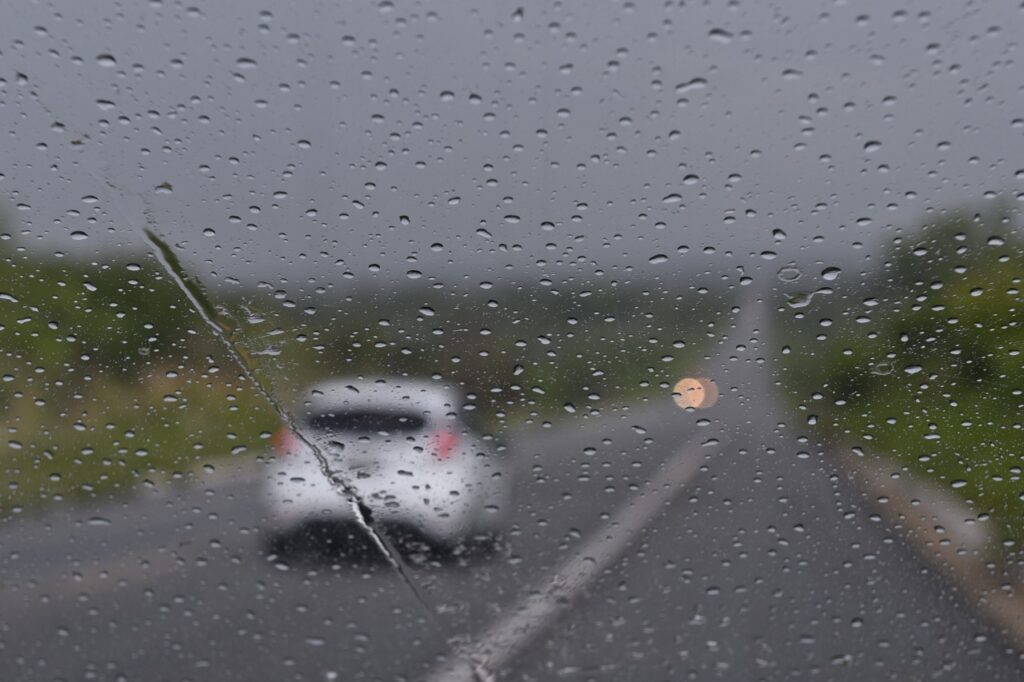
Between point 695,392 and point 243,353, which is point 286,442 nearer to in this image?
point 243,353

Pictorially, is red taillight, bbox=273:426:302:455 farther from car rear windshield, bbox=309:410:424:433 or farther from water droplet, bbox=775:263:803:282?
water droplet, bbox=775:263:803:282

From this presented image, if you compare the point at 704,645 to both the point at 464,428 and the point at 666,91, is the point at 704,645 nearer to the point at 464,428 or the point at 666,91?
the point at 464,428

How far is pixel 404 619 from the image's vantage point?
2.93 metres

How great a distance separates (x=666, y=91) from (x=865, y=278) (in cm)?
114

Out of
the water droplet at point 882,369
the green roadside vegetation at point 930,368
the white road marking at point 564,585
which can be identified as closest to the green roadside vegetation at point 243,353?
the white road marking at point 564,585

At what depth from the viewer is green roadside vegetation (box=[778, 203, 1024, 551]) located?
11.1 feet

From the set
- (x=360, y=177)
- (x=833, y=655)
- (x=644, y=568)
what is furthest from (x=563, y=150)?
(x=833, y=655)

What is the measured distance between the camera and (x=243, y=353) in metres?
3.50

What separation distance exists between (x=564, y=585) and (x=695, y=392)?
3.14 feet

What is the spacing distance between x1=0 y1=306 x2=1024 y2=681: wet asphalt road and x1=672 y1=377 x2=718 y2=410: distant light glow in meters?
0.05

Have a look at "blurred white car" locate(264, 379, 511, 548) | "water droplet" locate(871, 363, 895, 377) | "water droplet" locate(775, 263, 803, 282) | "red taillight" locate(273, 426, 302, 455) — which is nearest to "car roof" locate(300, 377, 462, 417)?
"blurred white car" locate(264, 379, 511, 548)

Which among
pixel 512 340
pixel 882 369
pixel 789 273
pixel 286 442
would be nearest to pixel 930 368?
pixel 882 369

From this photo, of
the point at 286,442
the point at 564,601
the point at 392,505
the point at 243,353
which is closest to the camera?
the point at 564,601

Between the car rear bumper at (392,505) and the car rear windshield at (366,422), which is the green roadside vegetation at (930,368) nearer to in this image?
the car rear bumper at (392,505)
